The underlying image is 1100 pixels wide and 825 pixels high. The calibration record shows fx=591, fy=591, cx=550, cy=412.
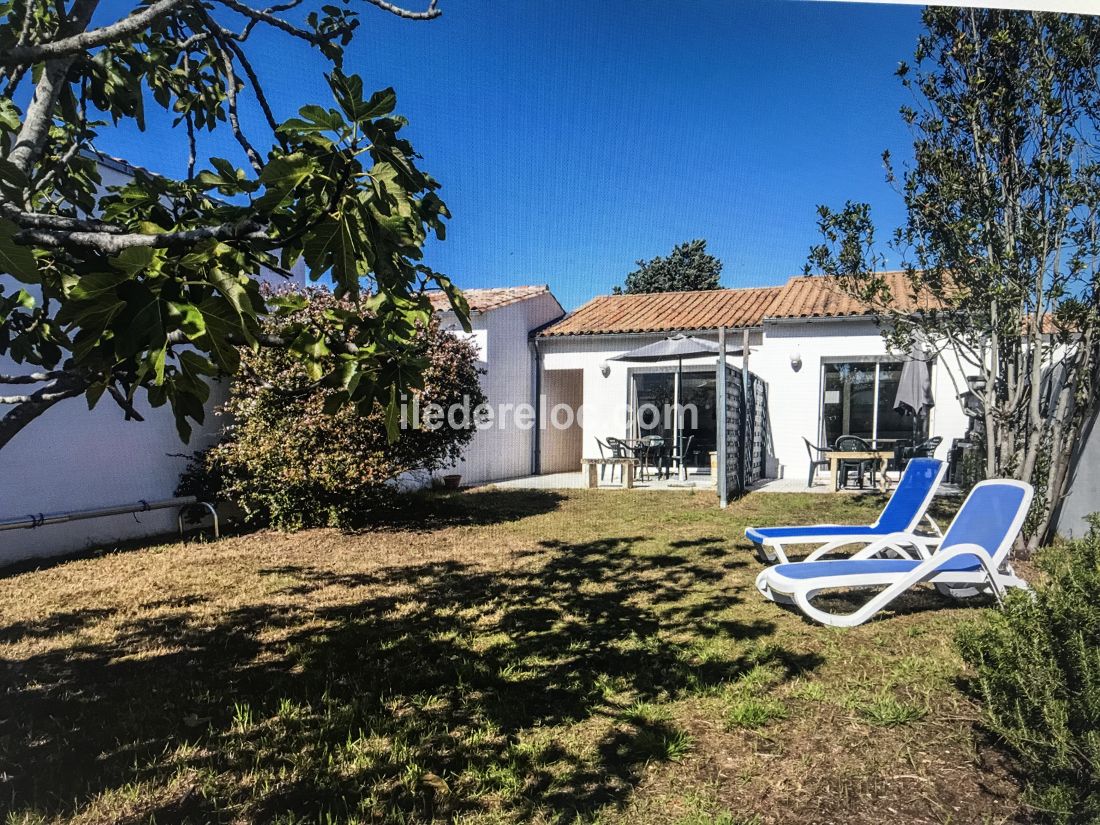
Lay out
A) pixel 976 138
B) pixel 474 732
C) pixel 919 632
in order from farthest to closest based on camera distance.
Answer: pixel 976 138
pixel 919 632
pixel 474 732

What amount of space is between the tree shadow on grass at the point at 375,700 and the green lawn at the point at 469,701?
0.5 inches

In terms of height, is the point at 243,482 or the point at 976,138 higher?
the point at 976,138

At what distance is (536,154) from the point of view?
338 cm

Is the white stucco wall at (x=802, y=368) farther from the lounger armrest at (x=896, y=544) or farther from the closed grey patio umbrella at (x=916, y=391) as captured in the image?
the lounger armrest at (x=896, y=544)

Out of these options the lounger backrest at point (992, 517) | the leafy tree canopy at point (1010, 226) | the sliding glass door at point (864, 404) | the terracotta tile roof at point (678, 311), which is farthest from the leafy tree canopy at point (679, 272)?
the lounger backrest at point (992, 517)

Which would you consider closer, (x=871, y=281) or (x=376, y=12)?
(x=376, y=12)

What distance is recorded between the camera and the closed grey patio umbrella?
6219mm

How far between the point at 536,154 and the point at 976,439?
4.93 m

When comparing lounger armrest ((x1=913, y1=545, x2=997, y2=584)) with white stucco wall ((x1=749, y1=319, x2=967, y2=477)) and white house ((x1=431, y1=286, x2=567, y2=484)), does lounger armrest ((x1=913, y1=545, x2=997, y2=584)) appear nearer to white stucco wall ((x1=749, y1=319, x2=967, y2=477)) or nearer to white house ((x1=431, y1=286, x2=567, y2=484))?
white stucco wall ((x1=749, y1=319, x2=967, y2=477))

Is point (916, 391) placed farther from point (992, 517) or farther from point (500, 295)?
point (500, 295)

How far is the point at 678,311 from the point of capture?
7.52 meters

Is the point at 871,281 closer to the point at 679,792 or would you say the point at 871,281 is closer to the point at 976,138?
the point at 976,138

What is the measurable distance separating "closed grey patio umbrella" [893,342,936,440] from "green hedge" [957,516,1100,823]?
14.4 ft

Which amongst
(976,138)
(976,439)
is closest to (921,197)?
(976,138)
